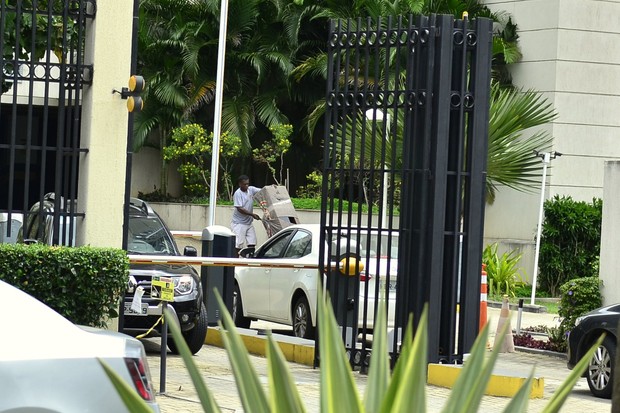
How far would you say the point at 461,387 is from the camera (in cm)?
354

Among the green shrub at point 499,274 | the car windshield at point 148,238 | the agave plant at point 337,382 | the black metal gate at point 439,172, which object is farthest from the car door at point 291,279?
the agave plant at point 337,382

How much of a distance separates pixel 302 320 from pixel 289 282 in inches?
21.1

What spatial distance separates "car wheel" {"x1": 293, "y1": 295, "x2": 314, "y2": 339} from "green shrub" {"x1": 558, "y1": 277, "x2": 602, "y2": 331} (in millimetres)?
3249

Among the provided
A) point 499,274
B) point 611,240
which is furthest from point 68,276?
point 499,274

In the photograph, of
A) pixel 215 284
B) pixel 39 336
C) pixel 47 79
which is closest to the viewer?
pixel 39 336

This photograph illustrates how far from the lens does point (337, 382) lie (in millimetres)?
3479

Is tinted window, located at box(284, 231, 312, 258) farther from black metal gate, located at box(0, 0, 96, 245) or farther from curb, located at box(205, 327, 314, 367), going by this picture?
black metal gate, located at box(0, 0, 96, 245)

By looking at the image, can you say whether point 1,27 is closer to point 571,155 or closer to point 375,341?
point 375,341

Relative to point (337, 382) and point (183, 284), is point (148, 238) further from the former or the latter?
point (337, 382)

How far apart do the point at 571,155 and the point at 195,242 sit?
8874mm

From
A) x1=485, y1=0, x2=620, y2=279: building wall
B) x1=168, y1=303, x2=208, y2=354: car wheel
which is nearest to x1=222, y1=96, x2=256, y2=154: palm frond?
x1=485, y1=0, x2=620, y2=279: building wall

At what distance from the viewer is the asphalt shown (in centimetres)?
1003

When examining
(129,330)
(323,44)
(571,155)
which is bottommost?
(129,330)

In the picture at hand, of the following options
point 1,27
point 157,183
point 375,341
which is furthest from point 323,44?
point 375,341
